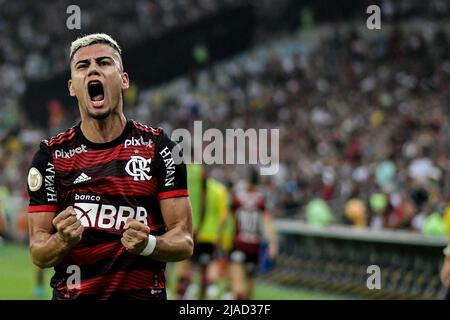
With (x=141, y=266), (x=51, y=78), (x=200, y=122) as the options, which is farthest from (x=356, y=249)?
(x=51, y=78)

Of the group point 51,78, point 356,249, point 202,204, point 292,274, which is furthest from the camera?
point 51,78

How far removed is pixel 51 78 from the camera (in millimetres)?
35156

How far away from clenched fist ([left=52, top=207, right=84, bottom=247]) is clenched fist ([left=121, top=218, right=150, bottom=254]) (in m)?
0.22

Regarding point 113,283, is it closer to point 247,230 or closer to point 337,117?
point 247,230

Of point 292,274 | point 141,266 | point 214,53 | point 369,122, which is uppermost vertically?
point 214,53

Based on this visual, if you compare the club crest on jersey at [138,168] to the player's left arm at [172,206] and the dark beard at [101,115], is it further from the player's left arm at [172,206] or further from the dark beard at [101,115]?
the dark beard at [101,115]

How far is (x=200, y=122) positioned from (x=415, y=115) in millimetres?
9220

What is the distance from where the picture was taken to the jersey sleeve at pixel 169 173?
5701mm

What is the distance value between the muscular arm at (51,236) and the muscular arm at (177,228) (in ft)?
1.55

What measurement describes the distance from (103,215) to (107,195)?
0.35 ft

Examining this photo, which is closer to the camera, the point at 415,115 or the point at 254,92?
the point at 415,115

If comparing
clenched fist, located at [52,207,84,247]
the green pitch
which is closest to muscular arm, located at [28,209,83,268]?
clenched fist, located at [52,207,84,247]
